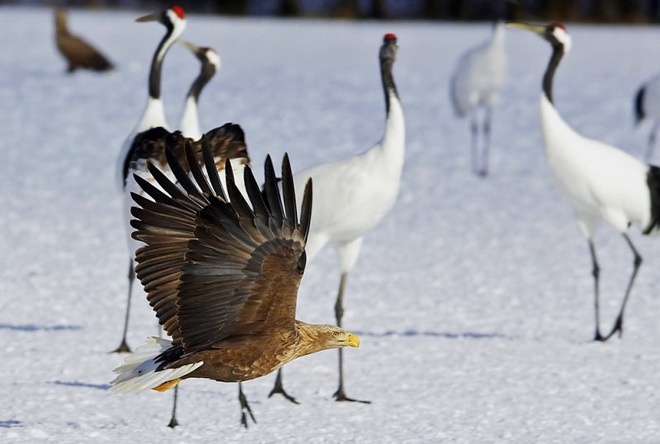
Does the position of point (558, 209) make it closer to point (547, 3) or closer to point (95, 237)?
point (95, 237)

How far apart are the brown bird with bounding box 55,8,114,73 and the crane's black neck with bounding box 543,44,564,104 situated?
9.54 metres

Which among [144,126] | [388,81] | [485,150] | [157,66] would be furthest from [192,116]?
[485,150]

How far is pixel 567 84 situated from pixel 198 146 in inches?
470

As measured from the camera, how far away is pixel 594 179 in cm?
→ 684

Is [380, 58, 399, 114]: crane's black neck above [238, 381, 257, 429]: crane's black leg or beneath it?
above

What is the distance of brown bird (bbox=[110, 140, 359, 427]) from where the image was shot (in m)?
4.01

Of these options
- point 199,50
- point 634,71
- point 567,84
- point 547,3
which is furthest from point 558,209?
point 547,3

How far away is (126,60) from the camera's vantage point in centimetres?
1808

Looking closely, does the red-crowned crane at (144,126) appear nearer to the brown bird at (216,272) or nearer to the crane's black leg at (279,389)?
the crane's black leg at (279,389)

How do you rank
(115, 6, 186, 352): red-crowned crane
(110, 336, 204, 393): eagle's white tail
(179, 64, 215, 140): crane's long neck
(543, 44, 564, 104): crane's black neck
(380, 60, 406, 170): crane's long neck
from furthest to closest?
(543, 44, 564, 104): crane's black neck → (179, 64, 215, 140): crane's long neck → (380, 60, 406, 170): crane's long neck → (115, 6, 186, 352): red-crowned crane → (110, 336, 204, 393): eagle's white tail

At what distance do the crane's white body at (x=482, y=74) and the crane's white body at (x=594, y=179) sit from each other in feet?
17.0

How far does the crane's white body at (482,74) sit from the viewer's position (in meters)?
12.2

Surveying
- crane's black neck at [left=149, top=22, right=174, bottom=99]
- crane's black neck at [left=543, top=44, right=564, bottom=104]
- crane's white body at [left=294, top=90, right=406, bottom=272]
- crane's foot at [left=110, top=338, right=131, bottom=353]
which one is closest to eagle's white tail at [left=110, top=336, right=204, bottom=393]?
crane's white body at [left=294, top=90, right=406, bottom=272]

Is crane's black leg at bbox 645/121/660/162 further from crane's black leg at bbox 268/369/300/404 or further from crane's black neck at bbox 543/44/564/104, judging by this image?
crane's black leg at bbox 268/369/300/404
